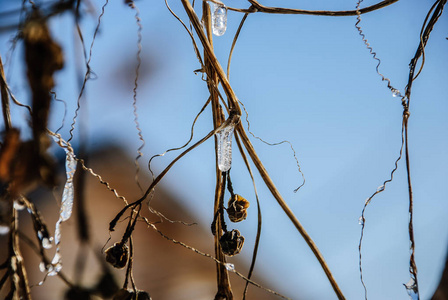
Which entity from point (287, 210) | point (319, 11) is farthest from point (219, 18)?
point (287, 210)

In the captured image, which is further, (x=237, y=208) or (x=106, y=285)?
(x=106, y=285)

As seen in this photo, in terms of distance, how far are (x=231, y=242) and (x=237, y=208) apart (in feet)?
0.11

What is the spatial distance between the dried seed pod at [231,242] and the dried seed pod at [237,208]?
0.01 m

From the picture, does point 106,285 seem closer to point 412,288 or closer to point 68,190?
point 68,190

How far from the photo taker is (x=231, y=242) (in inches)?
15.2

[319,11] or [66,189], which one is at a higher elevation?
[319,11]

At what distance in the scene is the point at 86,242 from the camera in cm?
71

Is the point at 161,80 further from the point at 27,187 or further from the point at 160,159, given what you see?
the point at 27,187

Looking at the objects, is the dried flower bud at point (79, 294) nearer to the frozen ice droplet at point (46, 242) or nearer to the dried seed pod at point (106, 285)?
the dried seed pod at point (106, 285)

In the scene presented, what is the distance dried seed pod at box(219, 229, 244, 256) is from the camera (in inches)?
15.2

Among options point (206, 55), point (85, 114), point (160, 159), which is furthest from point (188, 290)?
point (206, 55)

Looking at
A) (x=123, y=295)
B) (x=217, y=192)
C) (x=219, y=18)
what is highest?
(x=219, y=18)

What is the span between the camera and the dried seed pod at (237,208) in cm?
39

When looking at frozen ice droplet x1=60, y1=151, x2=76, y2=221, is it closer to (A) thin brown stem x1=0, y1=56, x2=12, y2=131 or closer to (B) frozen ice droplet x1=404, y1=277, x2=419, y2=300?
(A) thin brown stem x1=0, y1=56, x2=12, y2=131
